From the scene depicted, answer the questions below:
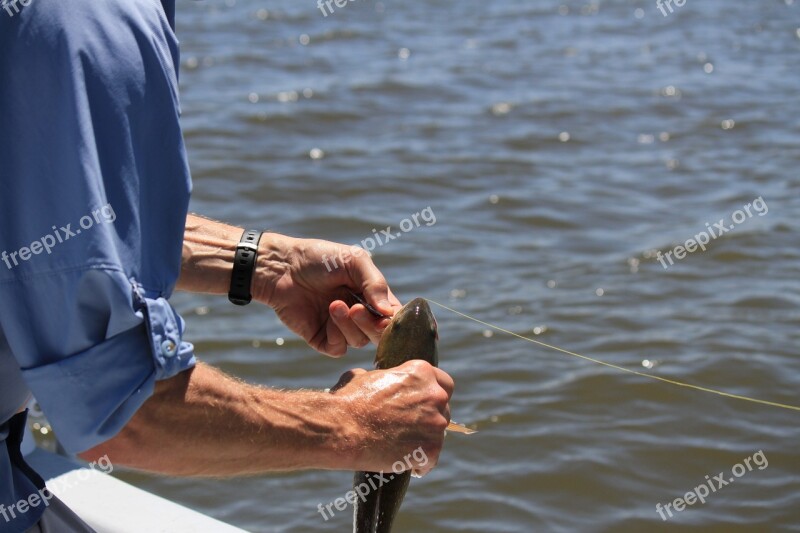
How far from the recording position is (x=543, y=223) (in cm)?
806

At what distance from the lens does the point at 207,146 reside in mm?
9703

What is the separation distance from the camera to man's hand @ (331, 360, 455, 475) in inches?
97.7

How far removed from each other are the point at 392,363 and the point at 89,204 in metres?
1.40

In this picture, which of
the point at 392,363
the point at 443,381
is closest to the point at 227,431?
the point at 443,381

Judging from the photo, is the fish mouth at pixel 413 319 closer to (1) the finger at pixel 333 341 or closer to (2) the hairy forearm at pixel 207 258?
(1) the finger at pixel 333 341

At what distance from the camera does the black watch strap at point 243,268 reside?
3273 millimetres

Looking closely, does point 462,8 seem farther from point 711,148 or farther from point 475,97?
point 711,148

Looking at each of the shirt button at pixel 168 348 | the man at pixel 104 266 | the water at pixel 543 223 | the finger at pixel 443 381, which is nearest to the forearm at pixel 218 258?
the finger at pixel 443 381

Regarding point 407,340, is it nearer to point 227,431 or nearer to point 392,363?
point 392,363

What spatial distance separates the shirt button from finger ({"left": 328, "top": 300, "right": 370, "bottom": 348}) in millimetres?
1246

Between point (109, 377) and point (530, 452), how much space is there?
3.77m

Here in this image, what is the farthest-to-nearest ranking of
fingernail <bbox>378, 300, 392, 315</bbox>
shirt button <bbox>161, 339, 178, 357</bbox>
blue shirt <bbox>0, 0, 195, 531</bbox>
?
fingernail <bbox>378, 300, 392, 315</bbox>, shirt button <bbox>161, 339, 178, 357</bbox>, blue shirt <bbox>0, 0, 195, 531</bbox>

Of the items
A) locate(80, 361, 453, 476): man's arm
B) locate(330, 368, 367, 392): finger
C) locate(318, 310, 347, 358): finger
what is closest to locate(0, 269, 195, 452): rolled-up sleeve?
locate(80, 361, 453, 476): man's arm

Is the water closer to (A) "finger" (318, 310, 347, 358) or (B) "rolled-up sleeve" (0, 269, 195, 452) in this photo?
(A) "finger" (318, 310, 347, 358)
